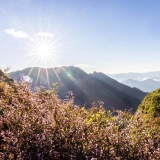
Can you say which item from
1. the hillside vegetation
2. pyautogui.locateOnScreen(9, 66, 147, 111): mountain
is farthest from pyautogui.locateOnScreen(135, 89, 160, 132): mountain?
pyautogui.locateOnScreen(9, 66, 147, 111): mountain

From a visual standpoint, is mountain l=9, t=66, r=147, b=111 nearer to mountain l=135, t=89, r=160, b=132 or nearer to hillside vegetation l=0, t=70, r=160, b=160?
mountain l=135, t=89, r=160, b=132

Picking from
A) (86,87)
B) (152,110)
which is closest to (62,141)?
(152,110)

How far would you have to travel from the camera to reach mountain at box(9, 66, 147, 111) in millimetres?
147275

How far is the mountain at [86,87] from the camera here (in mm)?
147275

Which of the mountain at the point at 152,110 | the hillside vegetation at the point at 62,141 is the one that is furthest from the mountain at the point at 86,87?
the hillside vegetation at the point at 62,141

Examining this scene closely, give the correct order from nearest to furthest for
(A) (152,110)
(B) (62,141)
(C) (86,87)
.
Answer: (B) (62,141), (A) (152,110), (C) (86,87)

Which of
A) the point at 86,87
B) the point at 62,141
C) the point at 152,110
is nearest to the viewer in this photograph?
the point at 62,141

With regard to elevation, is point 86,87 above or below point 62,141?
below

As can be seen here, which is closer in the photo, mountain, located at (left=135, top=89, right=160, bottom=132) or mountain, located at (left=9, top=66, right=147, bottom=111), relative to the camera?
mountain, located at (left=135, top=89, right=160, bottom=132)

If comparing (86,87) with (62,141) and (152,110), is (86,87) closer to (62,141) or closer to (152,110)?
(152,110)

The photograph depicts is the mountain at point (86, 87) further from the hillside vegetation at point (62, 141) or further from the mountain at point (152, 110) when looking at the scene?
the hillside vegetation at point (62, 141)

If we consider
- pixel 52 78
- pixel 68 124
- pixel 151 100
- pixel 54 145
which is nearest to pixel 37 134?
pixel 54 145

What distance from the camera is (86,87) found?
16338 centimetres

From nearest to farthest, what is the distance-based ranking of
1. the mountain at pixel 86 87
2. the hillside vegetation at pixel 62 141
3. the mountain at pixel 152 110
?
the hillside vegetation at pixel 62 141
the mountain at pixel 152 110
the mountain at pixel 86 87
